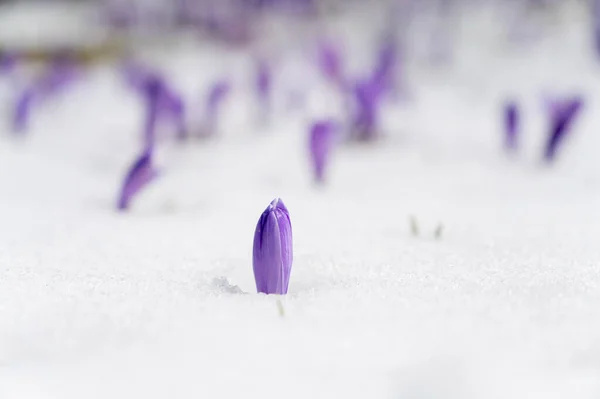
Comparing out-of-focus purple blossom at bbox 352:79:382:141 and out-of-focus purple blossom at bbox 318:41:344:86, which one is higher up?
out-of-focus purple blossom at bbox 318:41:344:86

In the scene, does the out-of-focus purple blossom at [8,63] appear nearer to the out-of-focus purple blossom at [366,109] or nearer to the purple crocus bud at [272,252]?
the out-of-focus purple blossom at [366,109]

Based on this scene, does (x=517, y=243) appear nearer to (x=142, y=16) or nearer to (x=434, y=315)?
(x=434, y=315)

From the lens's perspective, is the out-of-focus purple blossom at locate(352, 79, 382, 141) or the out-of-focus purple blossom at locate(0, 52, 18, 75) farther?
the out-of-focus purple blossom at locate(0, 52, 18, 75)

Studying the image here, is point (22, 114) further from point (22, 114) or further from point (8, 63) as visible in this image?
point (8, 63)

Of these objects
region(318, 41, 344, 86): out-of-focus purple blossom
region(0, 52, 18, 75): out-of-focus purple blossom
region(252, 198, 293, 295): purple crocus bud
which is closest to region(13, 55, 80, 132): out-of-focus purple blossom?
region(0, 52, 18, 75): out-of-focus purple blossom

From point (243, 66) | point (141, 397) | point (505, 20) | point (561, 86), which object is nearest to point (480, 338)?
point (141, 397)

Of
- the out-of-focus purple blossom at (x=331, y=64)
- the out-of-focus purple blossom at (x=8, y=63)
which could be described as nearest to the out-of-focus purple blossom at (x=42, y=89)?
the out-of-focus purple blossom at (x=8, y=63)

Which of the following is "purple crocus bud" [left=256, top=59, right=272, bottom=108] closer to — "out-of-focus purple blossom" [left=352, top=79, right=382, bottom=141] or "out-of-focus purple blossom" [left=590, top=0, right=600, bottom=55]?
"out-of-focus purple blossom" [left=352, top=79, right=382, bottom=141]

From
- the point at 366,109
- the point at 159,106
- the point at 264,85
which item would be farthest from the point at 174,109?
the point at 366,109
